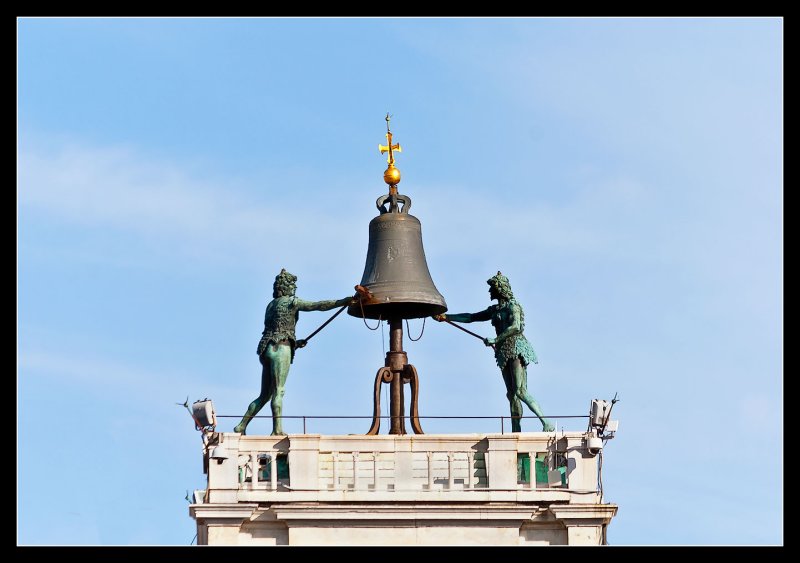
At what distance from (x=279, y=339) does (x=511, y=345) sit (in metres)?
4.72

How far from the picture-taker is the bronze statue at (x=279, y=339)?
5834 centimetres

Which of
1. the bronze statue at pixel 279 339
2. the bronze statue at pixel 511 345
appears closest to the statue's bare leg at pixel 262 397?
the bronze statue at pixel 279 339

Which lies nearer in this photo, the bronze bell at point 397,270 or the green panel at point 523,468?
the green panel at point 523,468

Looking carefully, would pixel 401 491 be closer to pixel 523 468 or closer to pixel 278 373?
pixel 523 468

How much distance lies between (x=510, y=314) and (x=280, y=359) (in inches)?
190

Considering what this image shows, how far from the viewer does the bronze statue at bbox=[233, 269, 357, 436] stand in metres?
58.3

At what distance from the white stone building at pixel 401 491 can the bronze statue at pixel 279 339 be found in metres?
1.49

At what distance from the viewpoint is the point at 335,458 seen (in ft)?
186

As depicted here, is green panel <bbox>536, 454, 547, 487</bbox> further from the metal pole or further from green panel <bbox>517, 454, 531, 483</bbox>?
the metal pole

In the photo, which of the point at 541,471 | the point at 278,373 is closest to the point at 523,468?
the point at 541,471

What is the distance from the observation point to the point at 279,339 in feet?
193

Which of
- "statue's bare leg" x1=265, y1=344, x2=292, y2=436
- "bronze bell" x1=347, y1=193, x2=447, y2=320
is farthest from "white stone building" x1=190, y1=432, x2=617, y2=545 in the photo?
"bronze bell" x1=347, y1=193, x2=447, y2=320

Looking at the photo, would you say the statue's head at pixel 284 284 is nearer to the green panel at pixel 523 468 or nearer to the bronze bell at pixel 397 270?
the bronze bell at pixel 397 270
